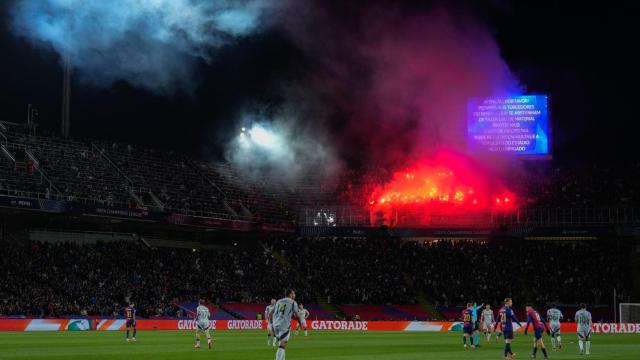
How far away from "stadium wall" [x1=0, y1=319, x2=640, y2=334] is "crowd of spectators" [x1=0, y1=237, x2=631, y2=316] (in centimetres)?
287

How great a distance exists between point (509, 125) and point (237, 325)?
89.5 ft

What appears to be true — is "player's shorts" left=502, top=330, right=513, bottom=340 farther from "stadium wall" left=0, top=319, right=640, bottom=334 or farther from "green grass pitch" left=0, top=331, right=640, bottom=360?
"stadium wall" left=0, top=319, right=640, bottom=334

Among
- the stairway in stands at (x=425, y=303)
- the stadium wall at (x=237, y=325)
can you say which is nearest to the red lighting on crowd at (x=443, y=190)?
the stairway in stands at (x=425, y=303)

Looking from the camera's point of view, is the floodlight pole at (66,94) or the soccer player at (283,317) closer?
the soccer player at (283,317)

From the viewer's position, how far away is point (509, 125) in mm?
78500

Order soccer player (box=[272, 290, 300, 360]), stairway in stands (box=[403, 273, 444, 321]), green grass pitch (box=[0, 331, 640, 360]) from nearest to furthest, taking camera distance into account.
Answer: soccer player (box=[272, 290, 300, 360]), green grass pitch (box=[0, 331, 640, 360]), stairway in stands (box=[403, 273, 444, 321])

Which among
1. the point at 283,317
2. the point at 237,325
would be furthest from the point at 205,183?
the point at 283,317

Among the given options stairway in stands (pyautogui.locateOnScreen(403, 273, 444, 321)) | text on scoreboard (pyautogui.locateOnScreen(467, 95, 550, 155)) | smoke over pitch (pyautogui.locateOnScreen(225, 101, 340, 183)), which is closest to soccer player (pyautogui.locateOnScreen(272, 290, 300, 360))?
stairway in stands (pyautogui.locateOnScreen(403, 273, 444, 321))

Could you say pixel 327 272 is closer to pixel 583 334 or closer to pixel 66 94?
pixel 66 94

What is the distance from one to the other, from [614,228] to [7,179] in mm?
45981

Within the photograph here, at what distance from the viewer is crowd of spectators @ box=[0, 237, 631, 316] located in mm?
68000

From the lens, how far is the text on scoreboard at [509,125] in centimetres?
7788

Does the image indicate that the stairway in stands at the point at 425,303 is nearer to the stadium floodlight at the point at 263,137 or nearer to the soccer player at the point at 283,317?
the stadium floodlight at the point at 263,137

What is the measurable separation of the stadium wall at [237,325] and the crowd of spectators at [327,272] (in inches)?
113
